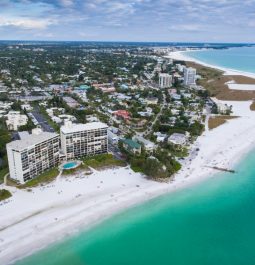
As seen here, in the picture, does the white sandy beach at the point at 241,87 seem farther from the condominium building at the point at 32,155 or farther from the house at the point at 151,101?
the condominium building at the point at 32,155

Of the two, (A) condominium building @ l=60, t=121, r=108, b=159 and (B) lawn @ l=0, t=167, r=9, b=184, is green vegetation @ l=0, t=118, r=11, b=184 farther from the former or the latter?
(A) condominium building @ l=60, t=121, r=108, b=159

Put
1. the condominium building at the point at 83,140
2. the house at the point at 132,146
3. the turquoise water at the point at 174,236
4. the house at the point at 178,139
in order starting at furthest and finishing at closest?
the house at the point at 178,139 → the house at the point at 132,146 → the condominium building at the point at 83,140 → the turquoise water at the point at 174,236

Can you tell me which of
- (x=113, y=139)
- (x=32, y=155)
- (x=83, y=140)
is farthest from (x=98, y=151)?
(x=32, y=155)

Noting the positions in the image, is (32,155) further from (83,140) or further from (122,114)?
(122,114)

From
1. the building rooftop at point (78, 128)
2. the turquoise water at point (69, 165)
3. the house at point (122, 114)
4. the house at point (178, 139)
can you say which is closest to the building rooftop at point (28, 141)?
the building rooftop at point (78, 128)

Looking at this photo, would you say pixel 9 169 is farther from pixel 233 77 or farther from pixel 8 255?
pixel 233 77
